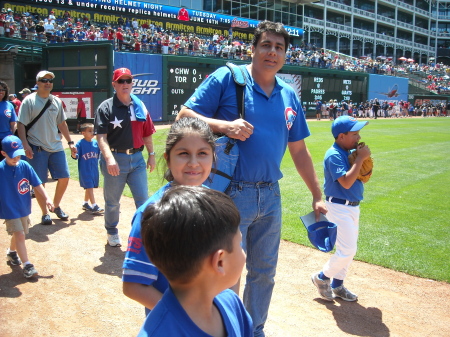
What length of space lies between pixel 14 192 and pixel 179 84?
22.7 metres

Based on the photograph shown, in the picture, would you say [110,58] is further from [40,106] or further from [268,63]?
[268,63]

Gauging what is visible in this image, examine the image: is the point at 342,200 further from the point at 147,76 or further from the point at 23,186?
the point at 147,76

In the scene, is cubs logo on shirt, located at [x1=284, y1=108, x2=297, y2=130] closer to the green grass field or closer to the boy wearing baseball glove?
the green grass field

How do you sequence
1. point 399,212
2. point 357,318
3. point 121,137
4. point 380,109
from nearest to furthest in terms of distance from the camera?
point 357,318 → point 121,137 → point 399,212 → point 380,109

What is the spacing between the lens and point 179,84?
26.4m

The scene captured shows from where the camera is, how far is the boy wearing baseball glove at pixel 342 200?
384 centimetres

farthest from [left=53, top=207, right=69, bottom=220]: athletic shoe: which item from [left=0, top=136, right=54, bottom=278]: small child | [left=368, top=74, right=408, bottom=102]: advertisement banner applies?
[left=368, top=74, right=408, bottom=102]: advertisement banner

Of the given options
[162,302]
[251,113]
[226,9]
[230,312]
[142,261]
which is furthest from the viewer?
[226,9]

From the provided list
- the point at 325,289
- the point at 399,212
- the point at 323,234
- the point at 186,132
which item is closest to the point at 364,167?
the point at 323,234

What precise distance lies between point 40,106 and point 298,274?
443 cm

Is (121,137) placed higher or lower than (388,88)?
lower

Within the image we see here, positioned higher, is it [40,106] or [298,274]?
[40,106]

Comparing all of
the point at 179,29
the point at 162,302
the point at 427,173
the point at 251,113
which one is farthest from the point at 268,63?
the point at 179,29

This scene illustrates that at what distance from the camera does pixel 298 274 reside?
461 centimetres
